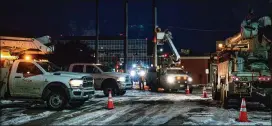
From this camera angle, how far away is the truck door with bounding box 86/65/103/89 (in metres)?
24.8

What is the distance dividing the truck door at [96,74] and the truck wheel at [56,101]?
8179 millimetres

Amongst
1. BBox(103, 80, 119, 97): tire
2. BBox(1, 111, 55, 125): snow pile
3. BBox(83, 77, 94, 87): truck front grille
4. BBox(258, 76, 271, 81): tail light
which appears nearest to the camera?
BBox(1, 111, 55, 125): snow pile

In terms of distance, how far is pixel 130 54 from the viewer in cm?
16062

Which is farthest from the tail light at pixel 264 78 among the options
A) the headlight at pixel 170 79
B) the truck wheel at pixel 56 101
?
the headlight at pixel 170 79

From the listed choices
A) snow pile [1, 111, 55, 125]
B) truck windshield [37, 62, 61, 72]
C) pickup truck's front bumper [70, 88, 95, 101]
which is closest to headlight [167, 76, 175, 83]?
pickup truck's front bumper [70, 88, 95, 101]

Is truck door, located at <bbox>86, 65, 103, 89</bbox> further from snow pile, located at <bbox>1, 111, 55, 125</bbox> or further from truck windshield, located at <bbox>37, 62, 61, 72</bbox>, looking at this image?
snow pile, located at <bbox>1, 111, 55, 125</bbox>

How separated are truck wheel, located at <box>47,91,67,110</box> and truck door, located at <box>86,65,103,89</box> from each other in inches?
322

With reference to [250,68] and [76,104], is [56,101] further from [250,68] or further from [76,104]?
[250,68]

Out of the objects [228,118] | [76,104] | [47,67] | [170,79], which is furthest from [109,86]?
[228,118]

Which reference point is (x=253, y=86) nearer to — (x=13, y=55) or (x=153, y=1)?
(x=13, y=55)

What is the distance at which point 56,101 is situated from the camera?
652 inches

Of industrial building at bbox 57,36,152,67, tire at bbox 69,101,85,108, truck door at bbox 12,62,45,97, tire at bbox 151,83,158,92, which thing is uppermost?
industrial building at bbox 57,36,152,67

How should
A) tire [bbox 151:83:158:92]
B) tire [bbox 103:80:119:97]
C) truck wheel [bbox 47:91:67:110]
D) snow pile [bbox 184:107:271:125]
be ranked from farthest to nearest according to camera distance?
tire [bbox 151:83:158:92], tire [bbox 103:80:119:97], truck wheel [bbox 47:91:67:110], snow pile [bbox 184:107:271:125]

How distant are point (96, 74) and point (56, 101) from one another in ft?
27.3
